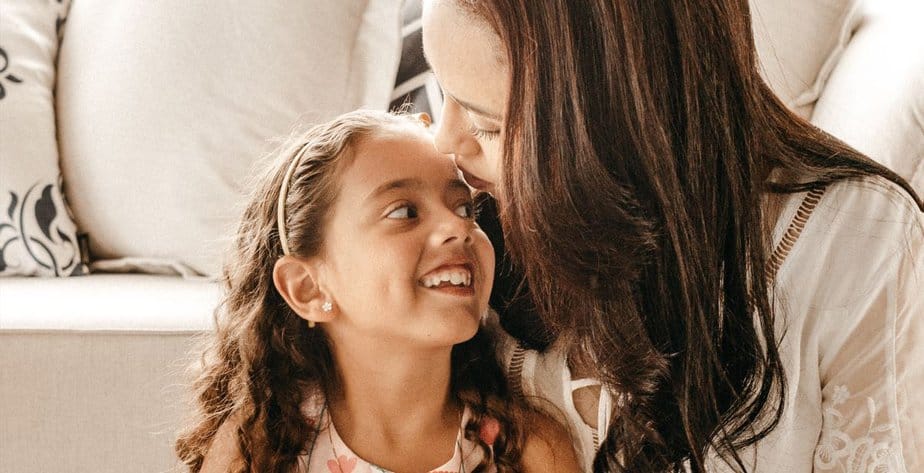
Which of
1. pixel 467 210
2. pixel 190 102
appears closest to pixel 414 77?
pixel 190 102

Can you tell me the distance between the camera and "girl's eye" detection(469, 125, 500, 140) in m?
1.00

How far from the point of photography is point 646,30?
928 mm

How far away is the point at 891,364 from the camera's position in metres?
1.02

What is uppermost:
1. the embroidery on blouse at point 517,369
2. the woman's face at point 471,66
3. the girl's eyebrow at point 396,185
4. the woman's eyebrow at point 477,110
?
the woman's face at point 471,66

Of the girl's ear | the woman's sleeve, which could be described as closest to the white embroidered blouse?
the woman's sleeve

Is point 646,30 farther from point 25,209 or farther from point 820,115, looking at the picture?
point 25,209

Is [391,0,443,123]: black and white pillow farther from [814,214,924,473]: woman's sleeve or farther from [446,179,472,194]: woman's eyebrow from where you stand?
[814,214,924,473]: woman's sleeve

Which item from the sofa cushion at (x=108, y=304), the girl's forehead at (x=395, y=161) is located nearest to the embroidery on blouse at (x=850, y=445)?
the girl's forehead at (x=395, y=161)

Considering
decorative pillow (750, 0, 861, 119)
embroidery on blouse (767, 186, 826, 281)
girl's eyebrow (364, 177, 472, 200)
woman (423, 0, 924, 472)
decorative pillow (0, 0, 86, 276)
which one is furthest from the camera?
decorative pillow (0, 0, 86, 276)

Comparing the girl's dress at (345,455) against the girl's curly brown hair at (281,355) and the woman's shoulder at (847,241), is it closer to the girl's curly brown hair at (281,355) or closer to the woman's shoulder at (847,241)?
the girl's curly brown hair at (281,355)

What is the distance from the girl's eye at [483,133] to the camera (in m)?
1.00

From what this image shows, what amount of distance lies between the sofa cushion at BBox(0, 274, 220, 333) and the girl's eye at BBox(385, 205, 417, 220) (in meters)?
0.38

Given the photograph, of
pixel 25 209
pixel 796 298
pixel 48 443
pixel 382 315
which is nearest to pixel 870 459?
pixel 796 298

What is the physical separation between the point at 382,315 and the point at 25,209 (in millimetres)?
831
